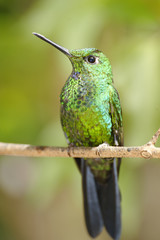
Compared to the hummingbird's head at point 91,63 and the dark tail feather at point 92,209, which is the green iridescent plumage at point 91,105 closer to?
the hummingbird's head at point 91,63

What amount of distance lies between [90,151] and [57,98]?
118cm

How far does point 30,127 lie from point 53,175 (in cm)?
53

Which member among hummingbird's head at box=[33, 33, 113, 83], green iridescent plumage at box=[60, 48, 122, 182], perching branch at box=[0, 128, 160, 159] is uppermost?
hummingbird's head at box=[33, 33, 113, 83]

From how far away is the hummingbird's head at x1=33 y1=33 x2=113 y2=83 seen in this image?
1.44 m

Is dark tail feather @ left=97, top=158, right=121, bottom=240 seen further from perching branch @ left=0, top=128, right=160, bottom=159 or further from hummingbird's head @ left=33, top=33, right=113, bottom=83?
hummingbird's head @ left=33, top=33, right=113, bottom=83

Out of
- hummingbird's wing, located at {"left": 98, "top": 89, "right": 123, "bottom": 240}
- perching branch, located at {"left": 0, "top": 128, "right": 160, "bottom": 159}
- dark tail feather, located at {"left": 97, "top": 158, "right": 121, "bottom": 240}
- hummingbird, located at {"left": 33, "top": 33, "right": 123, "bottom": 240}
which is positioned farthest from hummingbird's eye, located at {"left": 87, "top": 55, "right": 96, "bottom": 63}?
dark tail feather, located at {"left": 97, "top": 158, "right": 121, "bottom": 240}

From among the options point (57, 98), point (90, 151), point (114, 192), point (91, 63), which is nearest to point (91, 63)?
point (91, 63)

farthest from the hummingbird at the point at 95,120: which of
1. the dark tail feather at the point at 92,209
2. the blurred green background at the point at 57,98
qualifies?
the blurred green background at the point at 57,98

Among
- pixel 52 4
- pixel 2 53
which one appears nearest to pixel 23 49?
pixel 2 53

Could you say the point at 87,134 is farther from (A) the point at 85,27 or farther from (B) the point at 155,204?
(B) the point at 155,204

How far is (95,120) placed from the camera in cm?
169

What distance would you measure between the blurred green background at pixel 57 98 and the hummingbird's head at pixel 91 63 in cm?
21

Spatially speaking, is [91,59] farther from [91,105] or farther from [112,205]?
[112,205]

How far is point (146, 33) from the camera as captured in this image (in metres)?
1.88
